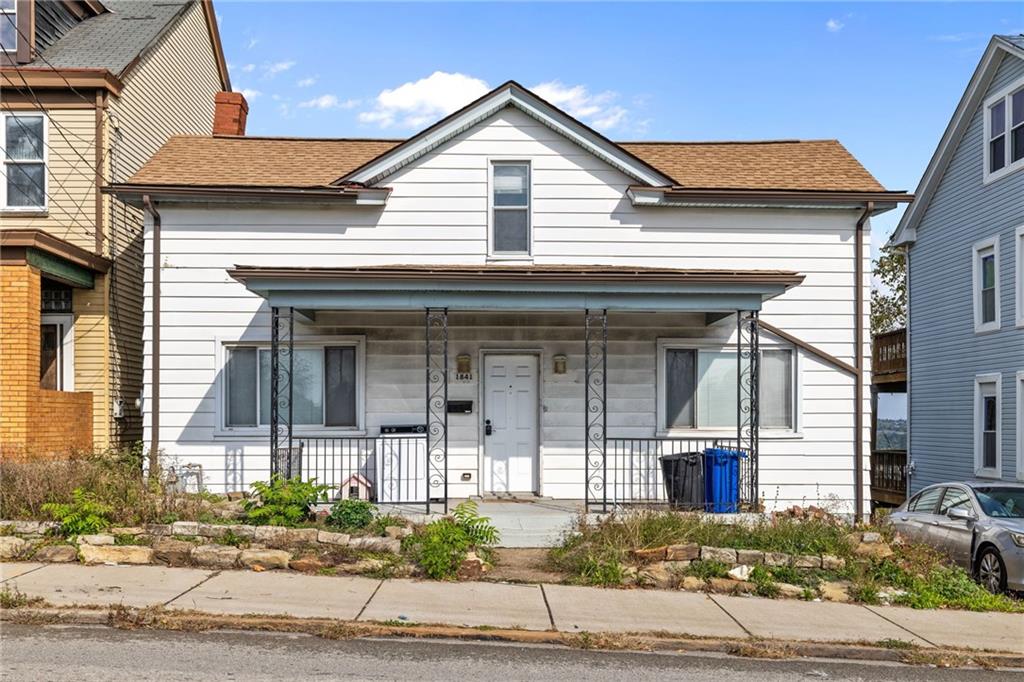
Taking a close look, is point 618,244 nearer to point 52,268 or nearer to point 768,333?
point 768,333

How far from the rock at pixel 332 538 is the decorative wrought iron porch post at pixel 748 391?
5.61 m

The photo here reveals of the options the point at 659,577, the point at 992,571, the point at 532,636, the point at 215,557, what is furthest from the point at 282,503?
the point at 992,571

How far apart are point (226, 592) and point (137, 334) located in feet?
31.5

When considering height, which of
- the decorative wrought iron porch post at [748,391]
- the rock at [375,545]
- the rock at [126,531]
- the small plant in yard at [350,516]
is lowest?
the rock at [375,545]

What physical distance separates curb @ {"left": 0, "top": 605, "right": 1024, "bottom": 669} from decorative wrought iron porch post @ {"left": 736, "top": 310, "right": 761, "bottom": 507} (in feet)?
15.5

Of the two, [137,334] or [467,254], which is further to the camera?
[137,334]

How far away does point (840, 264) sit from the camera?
13969 millimetres

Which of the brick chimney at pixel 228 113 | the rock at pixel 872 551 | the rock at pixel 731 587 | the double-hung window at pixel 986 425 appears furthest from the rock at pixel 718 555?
the brick chimney at pixel 228 113

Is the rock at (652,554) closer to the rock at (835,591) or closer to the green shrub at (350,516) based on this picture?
the rock at (835,591)

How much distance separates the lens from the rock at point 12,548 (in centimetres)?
955

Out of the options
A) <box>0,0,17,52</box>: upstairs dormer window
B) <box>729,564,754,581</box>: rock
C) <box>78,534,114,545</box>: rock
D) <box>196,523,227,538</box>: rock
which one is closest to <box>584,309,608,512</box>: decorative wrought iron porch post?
<box>729,564,754,581</box>: rock

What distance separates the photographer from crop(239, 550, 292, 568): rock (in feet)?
31.3

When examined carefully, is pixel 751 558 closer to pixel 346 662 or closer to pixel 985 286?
pixel 346 662

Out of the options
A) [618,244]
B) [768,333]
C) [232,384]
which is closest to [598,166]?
Answer: [618,244]
